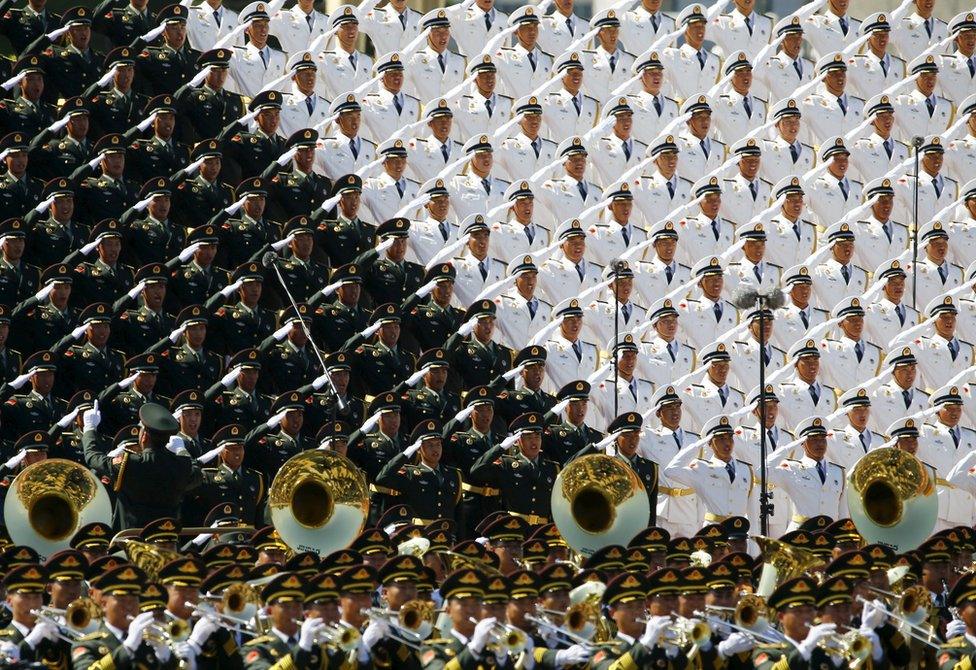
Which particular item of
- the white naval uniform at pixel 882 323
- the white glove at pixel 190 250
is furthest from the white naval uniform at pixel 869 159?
the white glove at pixel 190 250

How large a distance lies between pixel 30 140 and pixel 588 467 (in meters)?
5.59

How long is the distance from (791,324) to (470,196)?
2.51 metres

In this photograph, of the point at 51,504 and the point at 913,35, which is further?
the point at 913,35

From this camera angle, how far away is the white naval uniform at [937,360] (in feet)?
63.4

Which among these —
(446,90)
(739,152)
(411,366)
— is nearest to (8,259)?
(411,366)

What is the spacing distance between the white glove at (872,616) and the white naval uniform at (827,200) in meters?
6.72

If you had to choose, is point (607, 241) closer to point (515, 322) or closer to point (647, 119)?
point (515, 322)

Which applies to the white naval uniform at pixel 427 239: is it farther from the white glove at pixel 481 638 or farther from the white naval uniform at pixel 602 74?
the white glove at pixel 481 638

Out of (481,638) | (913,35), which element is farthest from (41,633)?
(913,35)

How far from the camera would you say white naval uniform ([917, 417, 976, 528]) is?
18.6 m

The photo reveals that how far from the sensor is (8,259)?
18156 millimetres

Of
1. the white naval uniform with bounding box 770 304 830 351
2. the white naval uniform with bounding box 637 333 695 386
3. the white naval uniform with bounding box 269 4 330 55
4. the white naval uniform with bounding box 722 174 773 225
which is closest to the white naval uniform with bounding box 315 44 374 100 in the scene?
the white naval uniform with bounding box 269 4 330 55

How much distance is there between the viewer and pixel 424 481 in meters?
17.1

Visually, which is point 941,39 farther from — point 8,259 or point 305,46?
point 8,259
